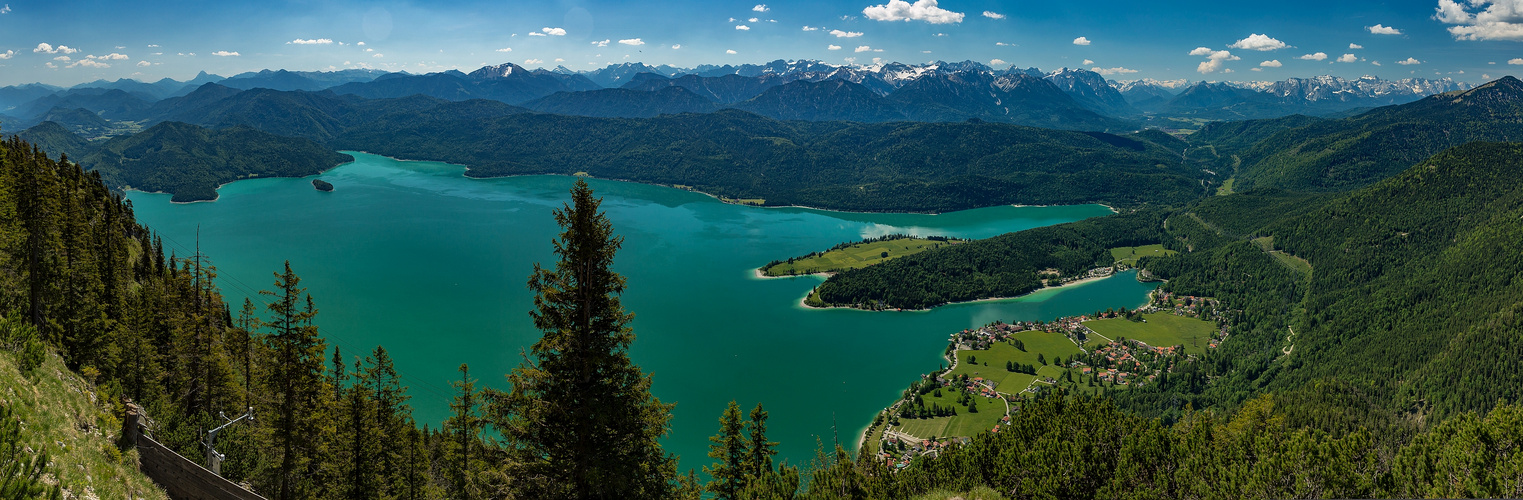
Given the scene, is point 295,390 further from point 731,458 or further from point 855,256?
point 855,256

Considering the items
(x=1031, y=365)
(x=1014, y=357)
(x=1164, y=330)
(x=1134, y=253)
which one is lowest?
(x=1031, y=365)

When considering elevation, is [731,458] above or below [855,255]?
above

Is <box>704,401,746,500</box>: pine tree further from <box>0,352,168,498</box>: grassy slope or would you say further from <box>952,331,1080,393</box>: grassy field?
<box>952,331,1080,393</box>: grassy field

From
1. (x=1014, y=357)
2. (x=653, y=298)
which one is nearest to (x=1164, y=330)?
(x=1014, y=357)

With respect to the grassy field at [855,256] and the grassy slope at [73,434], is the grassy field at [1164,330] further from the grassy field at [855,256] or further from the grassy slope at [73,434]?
the grassy slope at [73,434]

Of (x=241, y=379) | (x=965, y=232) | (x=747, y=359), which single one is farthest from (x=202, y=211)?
(x=965, y=232)

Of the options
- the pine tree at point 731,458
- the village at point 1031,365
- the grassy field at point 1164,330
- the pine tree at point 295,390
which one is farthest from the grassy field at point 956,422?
the pine tree at point 295,390

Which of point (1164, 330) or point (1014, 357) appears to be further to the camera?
point (1164, 330)
